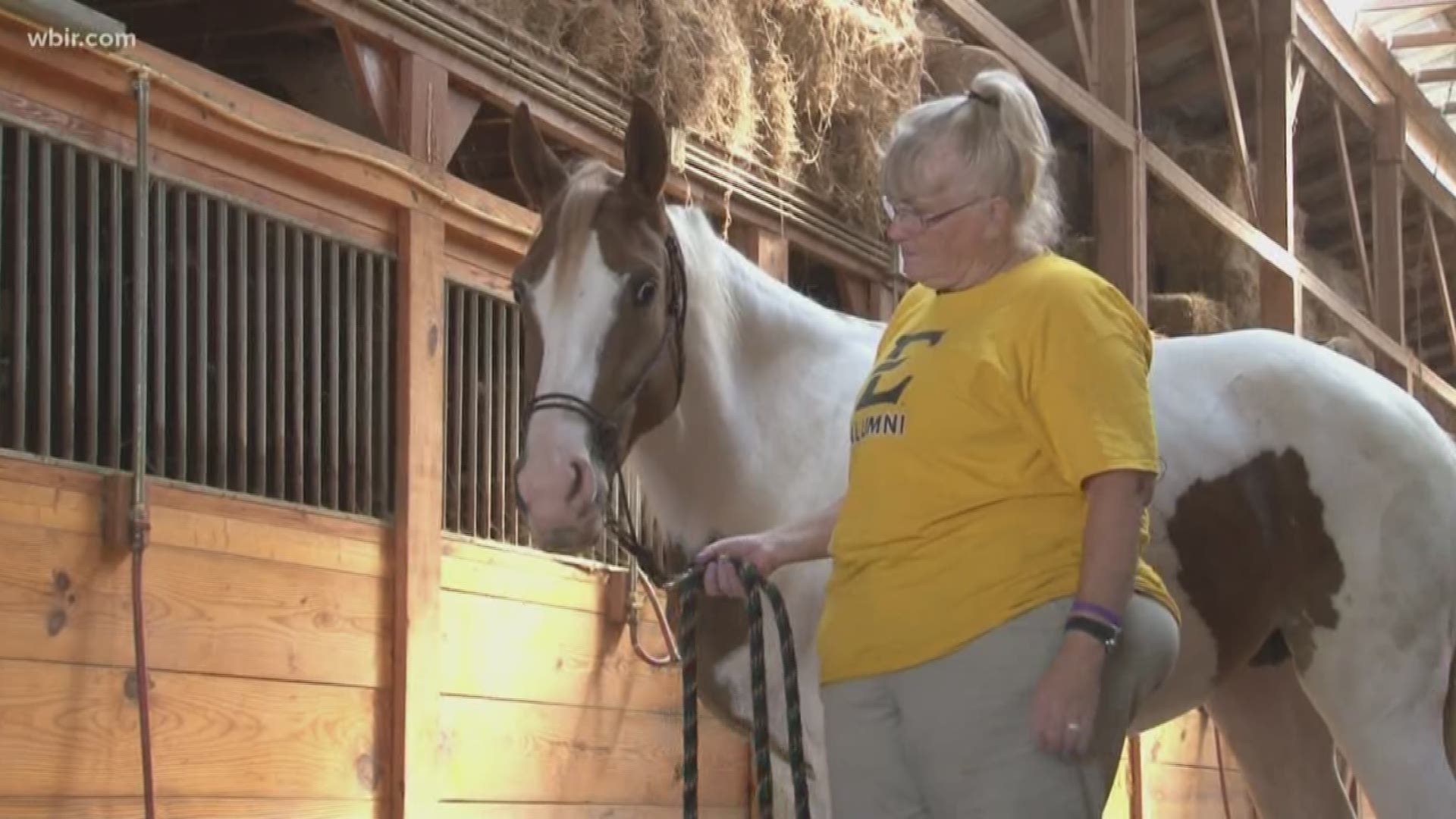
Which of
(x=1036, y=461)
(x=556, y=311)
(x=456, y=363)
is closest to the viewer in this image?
(x=1036, y=461)

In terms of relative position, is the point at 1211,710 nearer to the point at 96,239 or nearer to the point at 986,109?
the point at 986,109

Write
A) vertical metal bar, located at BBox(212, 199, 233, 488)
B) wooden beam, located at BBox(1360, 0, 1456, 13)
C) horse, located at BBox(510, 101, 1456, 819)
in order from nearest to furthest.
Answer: horse, located at BBox(510, 101, 1456, 819) → vertical metal bar, located at BBox(212, 199, 233, 488) → wooden beam, located at BBox(1360, 0, 1456, 13)

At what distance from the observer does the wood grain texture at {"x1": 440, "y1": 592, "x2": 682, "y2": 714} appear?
365 centimetres

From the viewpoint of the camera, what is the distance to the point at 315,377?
339 cm

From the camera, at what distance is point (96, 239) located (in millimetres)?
2893

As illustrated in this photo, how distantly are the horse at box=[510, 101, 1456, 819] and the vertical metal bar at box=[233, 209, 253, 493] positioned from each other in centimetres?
62

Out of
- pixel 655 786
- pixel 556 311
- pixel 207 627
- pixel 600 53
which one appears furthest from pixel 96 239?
pixel 655 786

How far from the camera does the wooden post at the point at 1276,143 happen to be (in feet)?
26.5

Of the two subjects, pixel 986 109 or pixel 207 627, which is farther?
pixel 207 627

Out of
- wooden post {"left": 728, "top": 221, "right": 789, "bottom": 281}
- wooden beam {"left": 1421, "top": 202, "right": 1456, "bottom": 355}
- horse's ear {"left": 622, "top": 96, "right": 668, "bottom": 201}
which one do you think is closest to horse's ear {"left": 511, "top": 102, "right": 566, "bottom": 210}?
horse's ear {"left": 622, "top": 96, "right": 668, "bottom": 201}

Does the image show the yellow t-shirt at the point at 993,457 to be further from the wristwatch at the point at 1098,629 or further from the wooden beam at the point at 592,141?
the wooden beam at the point at 592,141

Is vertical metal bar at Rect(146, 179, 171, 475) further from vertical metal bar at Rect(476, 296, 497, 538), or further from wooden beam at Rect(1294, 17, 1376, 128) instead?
wooden beam at Rect(1294, 17, 1376, 128)

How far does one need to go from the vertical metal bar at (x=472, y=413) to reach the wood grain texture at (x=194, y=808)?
0.74 metres

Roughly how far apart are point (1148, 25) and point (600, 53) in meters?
5.25
